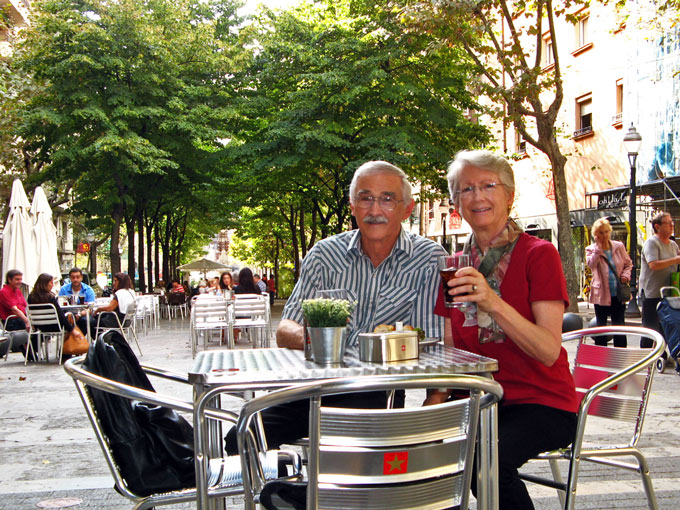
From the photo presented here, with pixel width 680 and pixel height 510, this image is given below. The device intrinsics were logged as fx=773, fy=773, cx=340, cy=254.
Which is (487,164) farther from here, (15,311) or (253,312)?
(253,312)

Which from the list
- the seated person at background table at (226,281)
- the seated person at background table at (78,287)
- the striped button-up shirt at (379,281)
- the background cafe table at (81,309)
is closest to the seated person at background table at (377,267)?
the striped button-up shirt at (379,281)

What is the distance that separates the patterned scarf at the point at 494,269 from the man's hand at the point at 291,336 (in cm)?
89

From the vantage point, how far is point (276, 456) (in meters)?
3.12

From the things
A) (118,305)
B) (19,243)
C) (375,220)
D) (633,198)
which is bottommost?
(118,305)

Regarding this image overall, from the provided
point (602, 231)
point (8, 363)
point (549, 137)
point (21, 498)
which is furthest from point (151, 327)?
point (21, 498)

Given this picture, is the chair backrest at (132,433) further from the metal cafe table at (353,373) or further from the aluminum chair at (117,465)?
the metal cafe table at (353,373)

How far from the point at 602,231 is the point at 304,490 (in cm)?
851

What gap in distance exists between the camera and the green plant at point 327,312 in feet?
9.42

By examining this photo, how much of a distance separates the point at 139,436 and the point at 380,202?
5.63 ft

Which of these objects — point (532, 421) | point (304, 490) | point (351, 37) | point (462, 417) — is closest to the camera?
point (462, 417)

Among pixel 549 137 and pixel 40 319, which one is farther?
pixel 549 137

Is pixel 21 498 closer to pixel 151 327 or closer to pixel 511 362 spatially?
pixel 511 362

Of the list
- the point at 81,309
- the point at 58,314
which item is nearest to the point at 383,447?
the point at 58,314

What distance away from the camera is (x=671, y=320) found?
31.2ft
